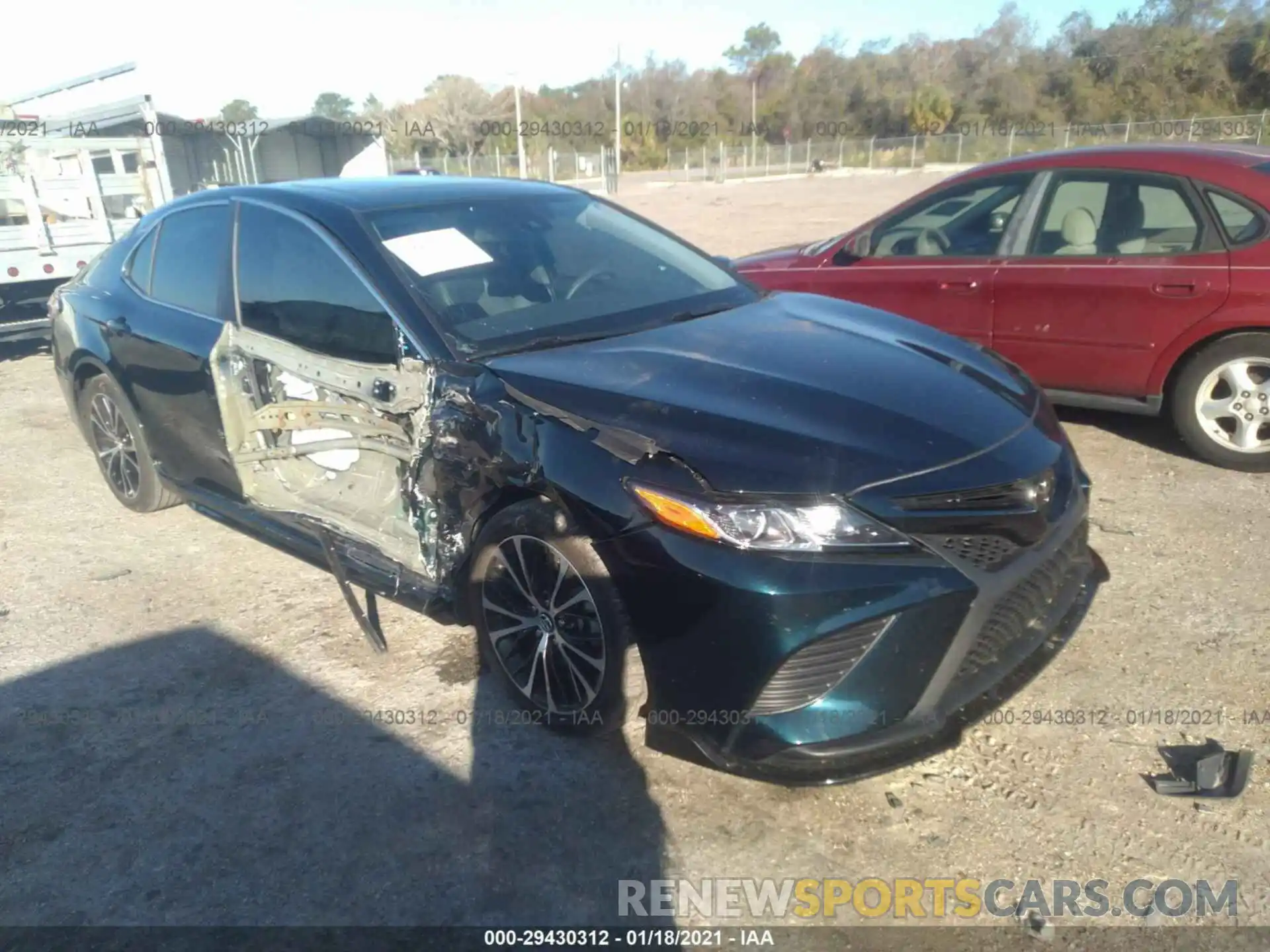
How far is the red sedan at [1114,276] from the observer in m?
4.54

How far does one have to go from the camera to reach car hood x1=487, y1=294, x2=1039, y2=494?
2410mm

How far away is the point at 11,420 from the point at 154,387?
3.75m

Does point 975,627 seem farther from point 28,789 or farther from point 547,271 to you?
point 28,789

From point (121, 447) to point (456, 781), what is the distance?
310cm

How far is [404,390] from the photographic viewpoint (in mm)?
3029

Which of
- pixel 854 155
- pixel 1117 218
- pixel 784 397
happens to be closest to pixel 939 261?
pixel 1117 218

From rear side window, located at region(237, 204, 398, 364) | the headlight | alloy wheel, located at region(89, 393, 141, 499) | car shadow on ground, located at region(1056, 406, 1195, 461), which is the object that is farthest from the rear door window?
alloy wheel, located at region(89, 393, 141, 499)

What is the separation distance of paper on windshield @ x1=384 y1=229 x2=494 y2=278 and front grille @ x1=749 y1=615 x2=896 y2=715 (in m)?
1.84

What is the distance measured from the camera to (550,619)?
9.16 ft

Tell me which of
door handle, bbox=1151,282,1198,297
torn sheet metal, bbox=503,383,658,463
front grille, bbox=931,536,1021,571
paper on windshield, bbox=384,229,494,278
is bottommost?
front grille, bbox=931,536,1021,571

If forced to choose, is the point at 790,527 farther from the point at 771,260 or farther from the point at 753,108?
the point at 753,108

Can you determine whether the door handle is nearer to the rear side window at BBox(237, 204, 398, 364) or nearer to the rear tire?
the rear side window at BBox(237, 204, 398, 364)

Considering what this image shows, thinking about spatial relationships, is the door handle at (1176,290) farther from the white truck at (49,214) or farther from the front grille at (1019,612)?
the white truck at (49,214)

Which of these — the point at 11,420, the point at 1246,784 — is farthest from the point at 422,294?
the point at 11,420
